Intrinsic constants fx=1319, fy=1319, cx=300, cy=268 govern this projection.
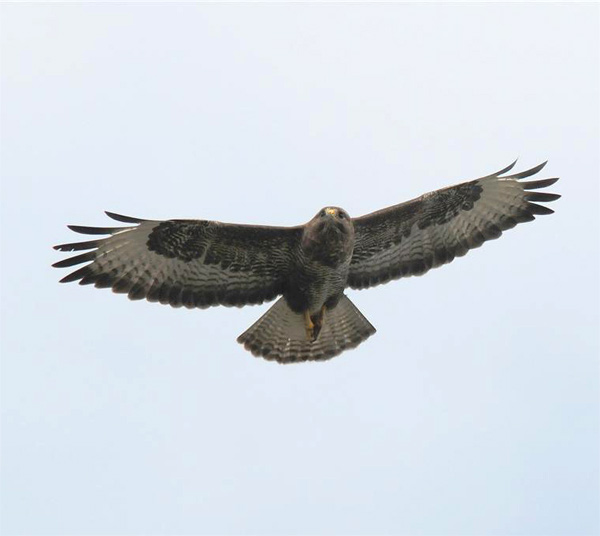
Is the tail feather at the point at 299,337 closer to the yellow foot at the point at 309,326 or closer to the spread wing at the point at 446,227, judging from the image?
the yellow foot at the point at 309,326

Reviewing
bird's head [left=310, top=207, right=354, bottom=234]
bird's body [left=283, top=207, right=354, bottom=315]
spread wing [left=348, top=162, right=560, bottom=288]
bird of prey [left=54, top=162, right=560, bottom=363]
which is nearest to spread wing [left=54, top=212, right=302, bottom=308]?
bird of prey [left=54, top=162, right=560, bottom=363]

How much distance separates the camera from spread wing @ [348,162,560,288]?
44.4ft

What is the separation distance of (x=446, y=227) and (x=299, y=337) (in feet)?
6.36

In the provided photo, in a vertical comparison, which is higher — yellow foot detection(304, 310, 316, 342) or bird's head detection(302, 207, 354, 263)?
bird's head detection(302, 207, 354, 263)

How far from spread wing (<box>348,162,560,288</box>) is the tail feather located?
0.46 m

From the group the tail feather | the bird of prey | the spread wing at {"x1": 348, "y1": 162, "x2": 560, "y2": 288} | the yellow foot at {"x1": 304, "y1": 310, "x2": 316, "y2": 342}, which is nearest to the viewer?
the bird of prey

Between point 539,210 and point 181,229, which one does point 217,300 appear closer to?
point 181,229

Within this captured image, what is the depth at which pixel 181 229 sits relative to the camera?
42.8 ft

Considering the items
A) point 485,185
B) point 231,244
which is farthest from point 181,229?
point 485,185

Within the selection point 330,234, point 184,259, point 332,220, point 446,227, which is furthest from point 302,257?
point 446,227

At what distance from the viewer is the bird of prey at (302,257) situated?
42.8ft

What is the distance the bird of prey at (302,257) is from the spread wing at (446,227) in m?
0.01

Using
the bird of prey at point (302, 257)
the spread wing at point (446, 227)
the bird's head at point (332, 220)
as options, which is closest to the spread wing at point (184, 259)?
the bird of prey at point (302, 257)

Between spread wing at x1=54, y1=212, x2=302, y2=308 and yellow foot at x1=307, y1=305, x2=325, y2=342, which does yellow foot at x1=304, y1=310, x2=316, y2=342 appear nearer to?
yellow foot at x1=307, y1=305, x2=325, y2=342
